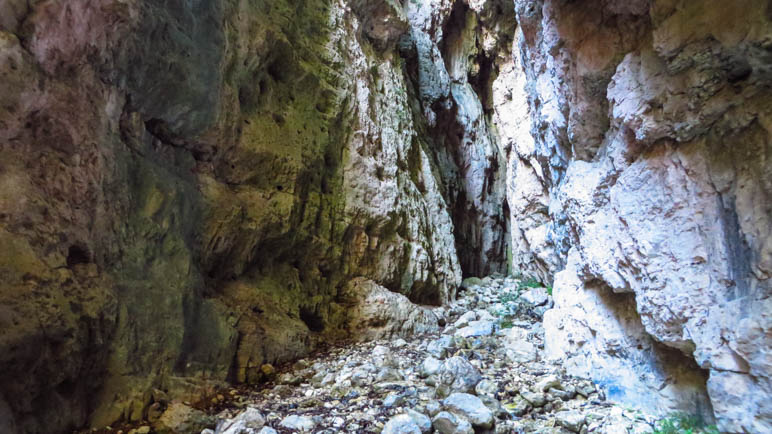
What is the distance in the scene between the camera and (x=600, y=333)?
4285mm

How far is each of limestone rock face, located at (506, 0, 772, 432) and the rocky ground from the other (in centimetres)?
52

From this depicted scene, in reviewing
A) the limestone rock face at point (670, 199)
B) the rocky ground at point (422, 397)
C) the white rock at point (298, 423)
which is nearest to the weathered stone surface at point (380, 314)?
the rocky ground at point (422, 397)

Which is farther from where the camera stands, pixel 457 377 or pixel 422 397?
pixel 457 377

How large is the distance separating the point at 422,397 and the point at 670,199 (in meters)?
2.89

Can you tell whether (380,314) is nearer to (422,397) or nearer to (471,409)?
(422,397)

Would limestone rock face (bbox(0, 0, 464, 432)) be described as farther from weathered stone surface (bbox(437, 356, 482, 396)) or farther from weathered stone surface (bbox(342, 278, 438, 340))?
weathered stone surface (bbox(437, 356, 482, 396))

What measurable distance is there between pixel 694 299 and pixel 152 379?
4521 mm

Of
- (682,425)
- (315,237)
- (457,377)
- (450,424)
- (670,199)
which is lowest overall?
(450,424)

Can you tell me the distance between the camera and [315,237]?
6.48 m

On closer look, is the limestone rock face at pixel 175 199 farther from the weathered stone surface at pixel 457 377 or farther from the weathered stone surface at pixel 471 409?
the weathered stone surface at pixel 471 409

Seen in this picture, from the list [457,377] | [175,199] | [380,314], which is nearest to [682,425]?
[457,377]

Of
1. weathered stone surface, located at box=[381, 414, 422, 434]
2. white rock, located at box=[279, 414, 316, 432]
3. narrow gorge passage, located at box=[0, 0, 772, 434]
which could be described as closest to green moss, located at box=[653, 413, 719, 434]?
narrow gorge passage, located at box=[0, 0, 772, 434]

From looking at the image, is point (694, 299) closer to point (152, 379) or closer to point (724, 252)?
point (724, 252)

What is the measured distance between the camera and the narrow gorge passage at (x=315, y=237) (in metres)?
2.72
